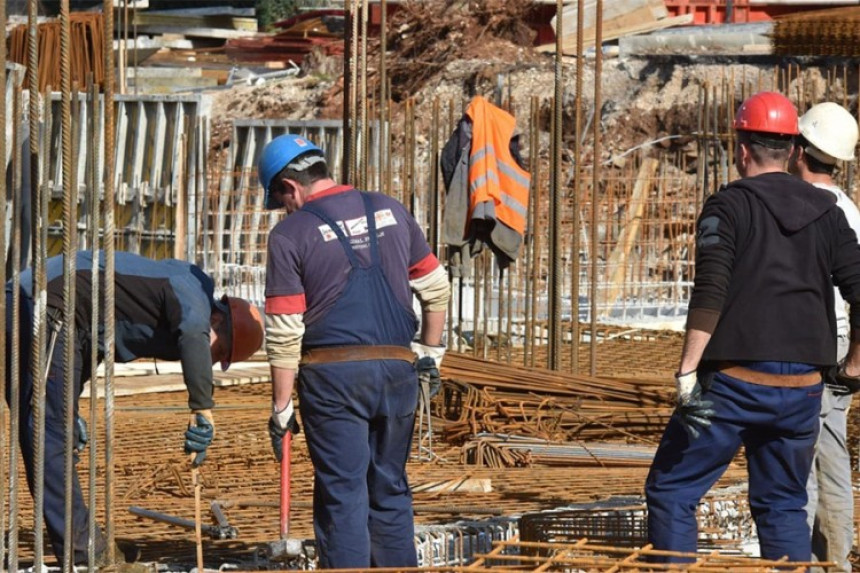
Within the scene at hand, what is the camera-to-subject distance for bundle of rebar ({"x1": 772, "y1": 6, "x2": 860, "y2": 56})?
59.6ft

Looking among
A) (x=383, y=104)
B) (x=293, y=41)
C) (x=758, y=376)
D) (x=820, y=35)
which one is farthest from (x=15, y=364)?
(x=293, y=41)

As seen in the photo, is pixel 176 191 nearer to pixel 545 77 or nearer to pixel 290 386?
pixel 545 77

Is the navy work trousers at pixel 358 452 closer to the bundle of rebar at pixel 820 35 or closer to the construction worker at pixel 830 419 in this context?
the construction worker at pixel 830 419

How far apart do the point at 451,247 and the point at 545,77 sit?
39.7 ft

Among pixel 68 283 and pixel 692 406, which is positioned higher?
pixel 68 283

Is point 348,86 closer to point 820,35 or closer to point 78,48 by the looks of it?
point 820,35

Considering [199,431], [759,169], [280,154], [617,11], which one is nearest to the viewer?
[759,169]

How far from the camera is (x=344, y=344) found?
4.96m

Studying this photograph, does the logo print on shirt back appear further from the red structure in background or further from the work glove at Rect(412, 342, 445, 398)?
the red structure in background

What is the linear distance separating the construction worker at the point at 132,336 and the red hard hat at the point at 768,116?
1.83 m

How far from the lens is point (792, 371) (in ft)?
15.4

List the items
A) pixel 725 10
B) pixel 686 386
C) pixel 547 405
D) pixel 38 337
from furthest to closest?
pixel 725 10
pixel 547 405
pixel 38 337
pixel 686 386

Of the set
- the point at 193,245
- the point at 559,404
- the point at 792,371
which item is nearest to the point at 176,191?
the point at 193,245

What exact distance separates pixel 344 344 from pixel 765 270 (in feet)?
4.33
